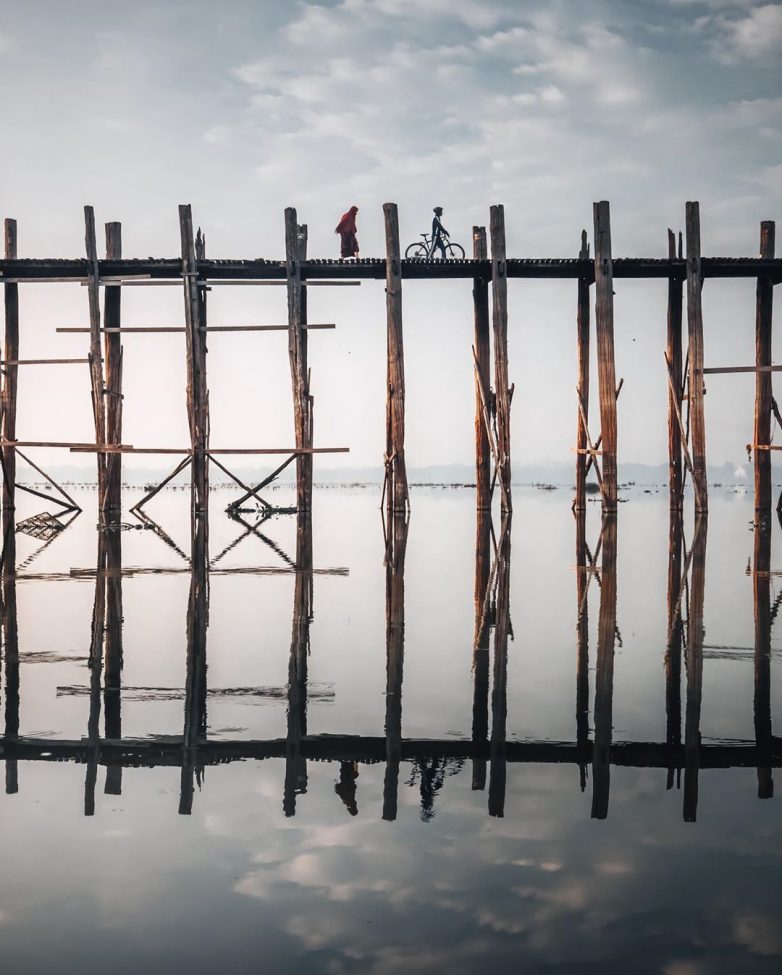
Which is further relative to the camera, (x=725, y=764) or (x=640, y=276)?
(x=640, y=276)

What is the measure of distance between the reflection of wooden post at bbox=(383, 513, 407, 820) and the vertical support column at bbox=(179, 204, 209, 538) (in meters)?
6.26

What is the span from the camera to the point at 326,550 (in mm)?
13906

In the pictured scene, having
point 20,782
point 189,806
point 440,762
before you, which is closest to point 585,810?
point 440,762

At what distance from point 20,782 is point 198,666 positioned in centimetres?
212

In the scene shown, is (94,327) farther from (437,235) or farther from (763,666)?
(763,666)

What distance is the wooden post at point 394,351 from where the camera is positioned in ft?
57.1

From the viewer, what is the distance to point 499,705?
15.2 ft

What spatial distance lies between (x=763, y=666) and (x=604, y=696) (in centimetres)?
133

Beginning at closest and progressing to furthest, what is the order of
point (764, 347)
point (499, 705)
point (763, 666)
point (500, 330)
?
point (499, 705), point (763, 666), point (500, 330), point (764, 347)

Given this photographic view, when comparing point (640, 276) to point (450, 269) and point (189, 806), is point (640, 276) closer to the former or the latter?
point (450, 269)

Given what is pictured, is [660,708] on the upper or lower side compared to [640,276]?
lower

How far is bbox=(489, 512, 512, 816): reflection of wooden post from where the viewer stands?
11.2ft

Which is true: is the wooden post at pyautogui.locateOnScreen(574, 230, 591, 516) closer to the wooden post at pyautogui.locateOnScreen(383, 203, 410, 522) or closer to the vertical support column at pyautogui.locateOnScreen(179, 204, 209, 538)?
Result: the wooden post at pyautogui.locateOnScreen(383, 203, 410, 522)

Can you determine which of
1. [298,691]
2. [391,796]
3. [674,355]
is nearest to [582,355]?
[674,355]
